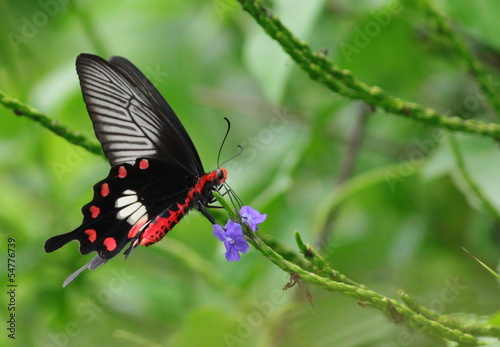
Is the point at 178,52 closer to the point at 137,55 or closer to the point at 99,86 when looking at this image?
the point at 137,55

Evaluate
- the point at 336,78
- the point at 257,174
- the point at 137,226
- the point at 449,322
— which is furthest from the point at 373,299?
the point at 257,174

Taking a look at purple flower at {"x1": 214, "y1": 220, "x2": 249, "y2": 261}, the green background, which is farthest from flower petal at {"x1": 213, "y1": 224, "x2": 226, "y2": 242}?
the green background

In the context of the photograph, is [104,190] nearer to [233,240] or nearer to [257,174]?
[233,240]

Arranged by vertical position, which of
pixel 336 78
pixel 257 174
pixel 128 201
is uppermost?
pixel 257 174

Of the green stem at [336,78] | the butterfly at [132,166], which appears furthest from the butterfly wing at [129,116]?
the green stem at [336,78]

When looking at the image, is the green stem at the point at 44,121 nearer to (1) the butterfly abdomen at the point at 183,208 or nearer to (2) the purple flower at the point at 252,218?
(1) the butterfly abdomen at the point at 183,208

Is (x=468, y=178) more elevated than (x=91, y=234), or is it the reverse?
(x=468, y=178)
